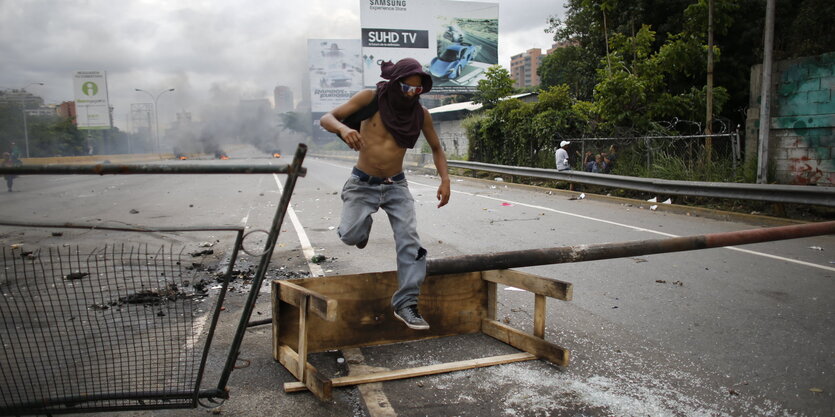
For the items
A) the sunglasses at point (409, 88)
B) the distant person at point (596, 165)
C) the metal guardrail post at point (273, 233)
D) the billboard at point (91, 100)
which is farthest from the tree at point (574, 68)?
the billboard at point (91, 100)

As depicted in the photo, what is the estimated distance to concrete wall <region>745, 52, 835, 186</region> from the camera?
1050cm

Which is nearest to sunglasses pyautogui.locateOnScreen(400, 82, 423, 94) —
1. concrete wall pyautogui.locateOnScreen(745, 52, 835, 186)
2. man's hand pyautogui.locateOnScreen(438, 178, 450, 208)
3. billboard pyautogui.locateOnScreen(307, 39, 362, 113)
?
man's hand pyautogui.locateOnScreen(438, 178, 450, 208)

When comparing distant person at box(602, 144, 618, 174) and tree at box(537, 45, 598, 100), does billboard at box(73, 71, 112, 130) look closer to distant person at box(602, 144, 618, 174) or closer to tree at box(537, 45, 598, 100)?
tree at box(537, 45, 598, 100)

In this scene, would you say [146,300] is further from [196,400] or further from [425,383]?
[425,383]

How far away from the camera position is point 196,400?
8.61 feet

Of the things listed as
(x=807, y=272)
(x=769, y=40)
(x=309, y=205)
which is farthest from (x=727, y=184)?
(x=309, y=205)

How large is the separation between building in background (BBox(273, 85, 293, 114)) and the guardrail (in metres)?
52.8

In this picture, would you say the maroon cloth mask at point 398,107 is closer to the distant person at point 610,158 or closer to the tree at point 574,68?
the distant person at point 610,158

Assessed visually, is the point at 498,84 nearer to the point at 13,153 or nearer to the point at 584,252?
the point at 13,153

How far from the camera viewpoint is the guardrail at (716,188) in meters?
9.02

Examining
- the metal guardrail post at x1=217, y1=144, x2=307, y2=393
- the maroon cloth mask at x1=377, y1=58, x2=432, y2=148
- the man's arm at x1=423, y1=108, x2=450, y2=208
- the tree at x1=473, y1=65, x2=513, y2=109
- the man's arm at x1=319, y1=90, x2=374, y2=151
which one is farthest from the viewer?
the tree at x1=473, y1=65, x2=513, y2=109

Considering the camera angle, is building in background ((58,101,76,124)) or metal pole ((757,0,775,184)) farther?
building in background ((58,101,76,124))

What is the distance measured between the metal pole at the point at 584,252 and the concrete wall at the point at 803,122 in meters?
8.47

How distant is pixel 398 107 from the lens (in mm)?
3715
